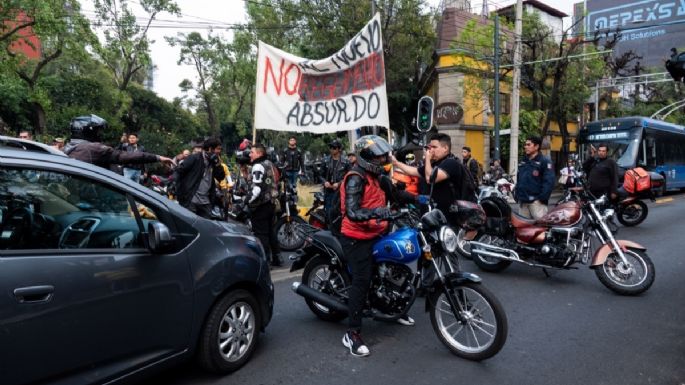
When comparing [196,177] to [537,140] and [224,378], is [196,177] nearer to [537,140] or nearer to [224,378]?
[224,378]

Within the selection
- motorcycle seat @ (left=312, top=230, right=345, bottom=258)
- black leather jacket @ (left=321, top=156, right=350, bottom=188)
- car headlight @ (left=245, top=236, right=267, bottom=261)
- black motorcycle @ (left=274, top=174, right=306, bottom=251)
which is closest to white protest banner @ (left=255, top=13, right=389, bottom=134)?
black leather jacket @ (left=321, top=156, right=350, bottom=188)

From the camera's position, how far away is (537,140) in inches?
261

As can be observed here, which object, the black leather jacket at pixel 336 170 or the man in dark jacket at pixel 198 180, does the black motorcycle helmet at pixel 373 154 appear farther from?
the black leather jacket at pixel 336 170

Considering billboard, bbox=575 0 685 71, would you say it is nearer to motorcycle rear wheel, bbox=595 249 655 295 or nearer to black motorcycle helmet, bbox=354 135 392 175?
motorcycle rear wheel, bbox=595 249 655 295

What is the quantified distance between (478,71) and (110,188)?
19284 millimetres

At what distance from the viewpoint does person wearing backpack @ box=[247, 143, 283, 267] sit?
20.4 feet

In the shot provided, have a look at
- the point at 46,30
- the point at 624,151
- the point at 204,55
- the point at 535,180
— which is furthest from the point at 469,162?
the point at 204,55

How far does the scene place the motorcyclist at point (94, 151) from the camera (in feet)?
15.4

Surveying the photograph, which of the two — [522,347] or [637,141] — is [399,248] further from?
[637,141]

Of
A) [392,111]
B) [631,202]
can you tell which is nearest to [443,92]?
[392,111]

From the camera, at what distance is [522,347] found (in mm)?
3900

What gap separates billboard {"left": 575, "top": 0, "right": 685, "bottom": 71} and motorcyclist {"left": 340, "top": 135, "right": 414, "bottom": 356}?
128 ft

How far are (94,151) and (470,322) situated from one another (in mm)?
3899

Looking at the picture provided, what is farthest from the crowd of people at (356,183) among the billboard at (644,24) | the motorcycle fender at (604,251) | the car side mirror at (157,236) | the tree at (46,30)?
the billboard at (644,24)
